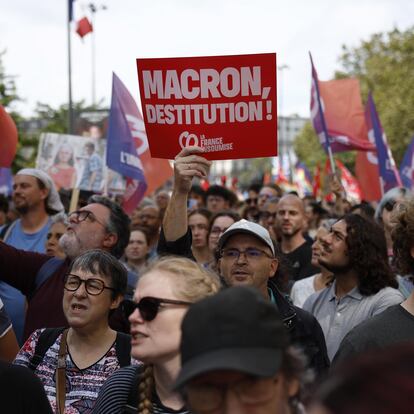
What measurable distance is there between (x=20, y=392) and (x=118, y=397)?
1.08 ft

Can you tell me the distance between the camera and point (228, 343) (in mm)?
1625

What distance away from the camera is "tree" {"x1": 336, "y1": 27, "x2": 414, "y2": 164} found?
35125mm

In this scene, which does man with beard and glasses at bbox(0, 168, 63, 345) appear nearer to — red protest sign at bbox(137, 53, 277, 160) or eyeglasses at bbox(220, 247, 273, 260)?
red protest sign at bbox(137, 53, 277, 160)

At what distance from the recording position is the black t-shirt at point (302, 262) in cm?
730

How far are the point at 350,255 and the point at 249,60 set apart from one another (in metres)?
1.42

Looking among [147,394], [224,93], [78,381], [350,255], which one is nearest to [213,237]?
[350,255]

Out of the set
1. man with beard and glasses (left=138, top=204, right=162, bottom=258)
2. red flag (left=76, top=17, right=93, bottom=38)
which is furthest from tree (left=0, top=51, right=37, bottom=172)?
man with beard and glasses (left=138, top=204, right=162, bottom=258)

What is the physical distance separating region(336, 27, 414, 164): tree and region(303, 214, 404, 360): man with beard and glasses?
3066 centimetres

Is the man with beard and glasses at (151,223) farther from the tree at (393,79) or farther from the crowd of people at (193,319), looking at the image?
the tree at (393,79)

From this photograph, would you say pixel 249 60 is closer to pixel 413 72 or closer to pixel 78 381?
pixel 78 381

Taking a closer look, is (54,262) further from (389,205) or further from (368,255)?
(389,205)

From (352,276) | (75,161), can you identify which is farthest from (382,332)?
(75,161)

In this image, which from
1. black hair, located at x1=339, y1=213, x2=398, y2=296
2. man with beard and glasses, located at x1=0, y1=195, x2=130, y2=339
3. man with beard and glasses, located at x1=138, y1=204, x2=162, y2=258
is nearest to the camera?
man with beard and glasses, located at x1=0, y1=195, x2=130, y2=339

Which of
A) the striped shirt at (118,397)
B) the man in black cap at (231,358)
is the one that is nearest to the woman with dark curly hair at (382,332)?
the striped shirt at (118,397)
